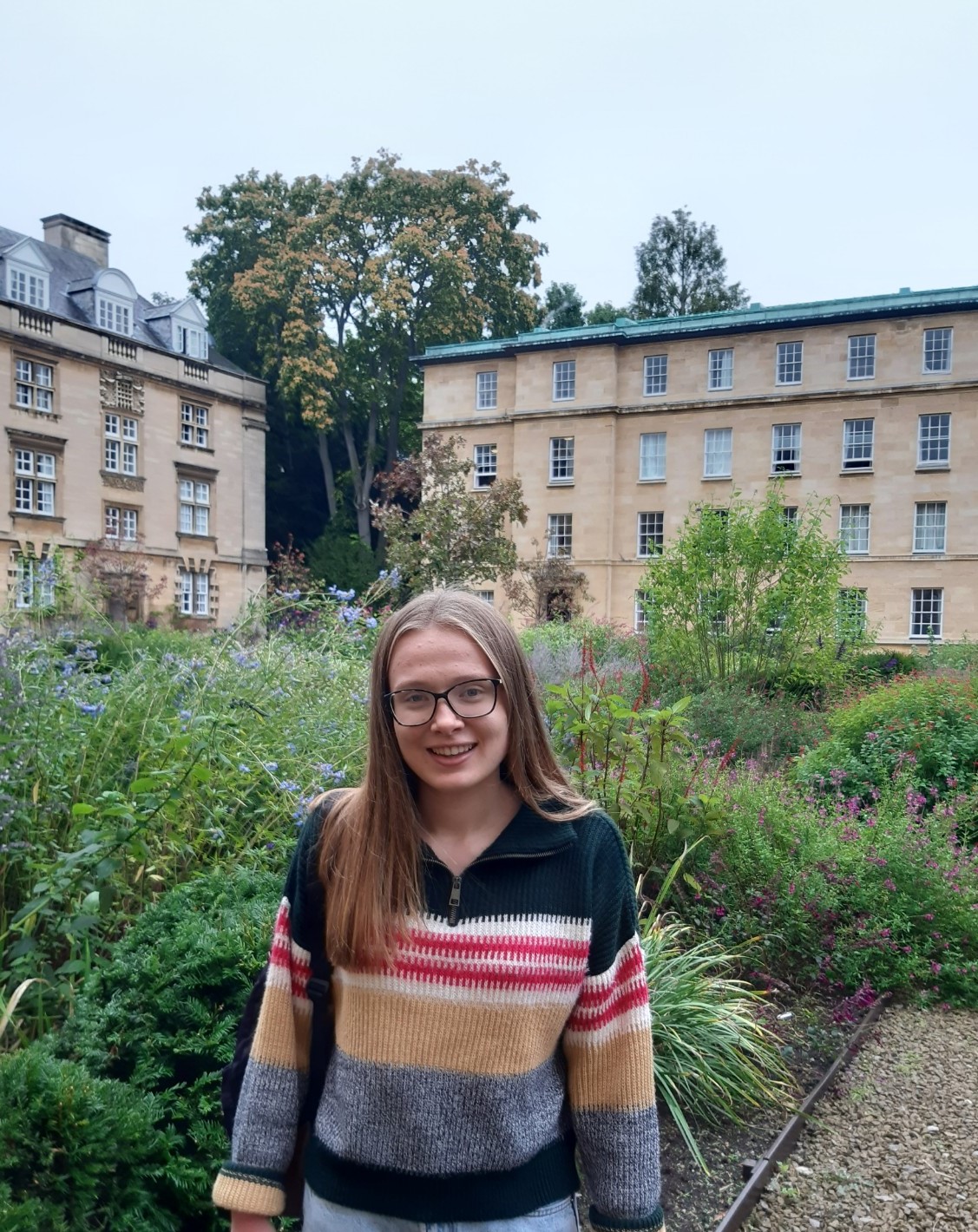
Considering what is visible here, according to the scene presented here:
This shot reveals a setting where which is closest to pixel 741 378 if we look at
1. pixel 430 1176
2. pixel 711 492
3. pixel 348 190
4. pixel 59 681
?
pixel 711 492

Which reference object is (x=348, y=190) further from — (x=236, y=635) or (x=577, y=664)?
(x=236, y=635)

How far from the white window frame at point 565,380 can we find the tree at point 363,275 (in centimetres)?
440

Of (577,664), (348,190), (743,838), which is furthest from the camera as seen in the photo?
(348,190)

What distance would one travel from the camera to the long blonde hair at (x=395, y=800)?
155 centimetres

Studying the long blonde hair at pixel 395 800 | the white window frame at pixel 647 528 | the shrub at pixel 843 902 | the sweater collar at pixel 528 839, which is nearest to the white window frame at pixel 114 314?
the white window frame at pixel 647 528

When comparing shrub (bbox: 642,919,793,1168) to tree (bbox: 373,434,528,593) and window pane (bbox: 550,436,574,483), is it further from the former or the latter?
window pane (bbox: 550,436,574,483)

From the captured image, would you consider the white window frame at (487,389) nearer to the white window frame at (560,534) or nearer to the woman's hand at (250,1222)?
the white window frame at (560,534)

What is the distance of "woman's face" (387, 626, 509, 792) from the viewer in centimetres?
161

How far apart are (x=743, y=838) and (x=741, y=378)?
88.1ft

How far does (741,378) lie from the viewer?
29516mm

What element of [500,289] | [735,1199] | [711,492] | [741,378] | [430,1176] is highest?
[500,289]

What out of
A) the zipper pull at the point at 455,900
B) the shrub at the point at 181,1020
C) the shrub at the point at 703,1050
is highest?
the zipper pull at the point at 455,900

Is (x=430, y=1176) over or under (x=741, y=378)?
under

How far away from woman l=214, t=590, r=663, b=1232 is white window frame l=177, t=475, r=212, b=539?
3156 cm
